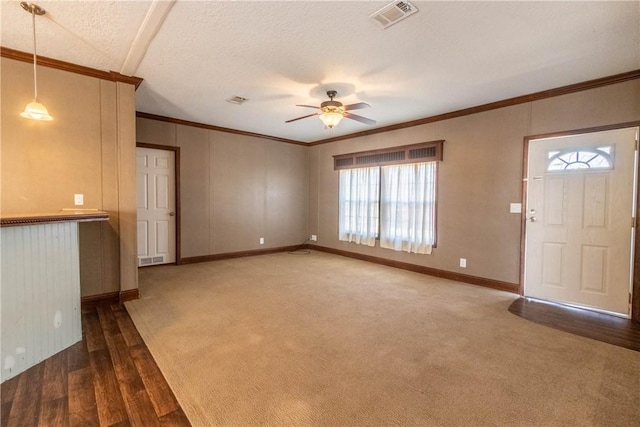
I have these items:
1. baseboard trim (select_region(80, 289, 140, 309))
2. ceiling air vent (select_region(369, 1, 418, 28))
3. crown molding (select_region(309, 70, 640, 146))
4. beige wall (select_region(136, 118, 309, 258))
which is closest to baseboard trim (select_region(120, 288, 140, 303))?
baseboard trim (select_region(80, 289, 140, 309))

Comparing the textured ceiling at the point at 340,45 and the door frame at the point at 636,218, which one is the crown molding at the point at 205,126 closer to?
the textured ceiling at the point at 340,45

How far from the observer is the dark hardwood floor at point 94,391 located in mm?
1637

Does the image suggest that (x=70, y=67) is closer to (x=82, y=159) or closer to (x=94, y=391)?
(x=82, y=159)

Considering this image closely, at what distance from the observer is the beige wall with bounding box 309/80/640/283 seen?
134 inches

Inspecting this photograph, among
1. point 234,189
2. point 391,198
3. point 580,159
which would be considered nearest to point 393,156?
point 391,198

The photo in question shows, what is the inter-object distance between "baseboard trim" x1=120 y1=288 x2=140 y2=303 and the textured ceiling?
8.38 feet

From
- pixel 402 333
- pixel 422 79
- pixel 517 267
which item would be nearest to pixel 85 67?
pixel 422 79

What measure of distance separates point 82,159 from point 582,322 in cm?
569

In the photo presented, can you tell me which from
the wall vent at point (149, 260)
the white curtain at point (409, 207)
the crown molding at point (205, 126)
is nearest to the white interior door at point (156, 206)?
the wall vent at point (149, 260)

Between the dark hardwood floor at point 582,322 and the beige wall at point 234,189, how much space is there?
187 inches

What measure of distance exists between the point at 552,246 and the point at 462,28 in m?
2.94

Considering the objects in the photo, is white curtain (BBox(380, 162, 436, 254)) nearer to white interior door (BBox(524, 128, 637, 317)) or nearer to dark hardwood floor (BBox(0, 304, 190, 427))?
white interior door (BBox(524, 128, 637, 317))

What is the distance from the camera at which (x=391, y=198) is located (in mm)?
5496

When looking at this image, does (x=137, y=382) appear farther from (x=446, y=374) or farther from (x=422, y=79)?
(x=422, y=79)
